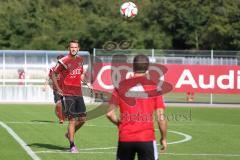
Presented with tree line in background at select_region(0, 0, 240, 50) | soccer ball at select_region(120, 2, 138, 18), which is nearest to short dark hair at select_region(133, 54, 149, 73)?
soccer ball at select_region(120, 2, 138, 18)

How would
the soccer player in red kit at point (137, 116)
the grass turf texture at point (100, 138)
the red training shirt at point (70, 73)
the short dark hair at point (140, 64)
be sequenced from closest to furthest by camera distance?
the short dark hair at point (140, 64)
the soccer player in red kit at point (137, 116)
the grass turf texture at point (100, 138)
the red training shirt at point (70, 73)

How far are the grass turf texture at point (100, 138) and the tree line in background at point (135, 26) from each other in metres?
50.2

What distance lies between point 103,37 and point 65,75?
204ft

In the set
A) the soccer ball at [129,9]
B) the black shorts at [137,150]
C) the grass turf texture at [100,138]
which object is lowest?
the grass turf texture at [100,138]

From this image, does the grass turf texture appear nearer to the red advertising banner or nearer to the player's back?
the player's back

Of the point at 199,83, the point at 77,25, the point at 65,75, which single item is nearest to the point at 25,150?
the point at 65,75

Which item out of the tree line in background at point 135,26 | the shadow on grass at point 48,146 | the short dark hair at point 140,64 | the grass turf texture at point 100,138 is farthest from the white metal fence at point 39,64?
the tree line in background at point 135,26

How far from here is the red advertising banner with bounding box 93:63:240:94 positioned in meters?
33.8

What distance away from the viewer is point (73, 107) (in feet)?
45.5

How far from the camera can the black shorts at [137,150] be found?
796 centimetres

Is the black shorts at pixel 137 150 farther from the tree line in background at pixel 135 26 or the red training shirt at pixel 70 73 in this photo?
the tree line in background at pixel 135 26

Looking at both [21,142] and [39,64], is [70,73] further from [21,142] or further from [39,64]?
[39,64]

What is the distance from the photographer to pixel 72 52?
13.7 metres

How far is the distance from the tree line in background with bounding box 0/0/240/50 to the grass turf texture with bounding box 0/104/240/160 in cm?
5024
